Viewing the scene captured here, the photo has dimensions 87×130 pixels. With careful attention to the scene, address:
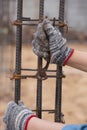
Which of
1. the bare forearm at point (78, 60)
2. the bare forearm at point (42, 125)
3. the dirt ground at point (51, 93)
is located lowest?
the dirt ground at point (51, 93)

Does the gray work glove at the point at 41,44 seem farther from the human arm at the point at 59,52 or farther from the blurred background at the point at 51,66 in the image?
the blurred background at the point at 51,66

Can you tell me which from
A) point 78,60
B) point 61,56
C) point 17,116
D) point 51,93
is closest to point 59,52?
point 61,56

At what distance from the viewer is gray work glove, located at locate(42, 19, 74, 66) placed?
1.64 m

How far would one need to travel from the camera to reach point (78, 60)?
1.77m

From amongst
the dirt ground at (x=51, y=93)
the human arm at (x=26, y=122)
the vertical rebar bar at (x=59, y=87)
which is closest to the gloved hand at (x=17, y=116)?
the human arm at (x=26, y=122)

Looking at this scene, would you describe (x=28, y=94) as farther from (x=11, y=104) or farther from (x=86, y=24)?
(x=86, y=24)

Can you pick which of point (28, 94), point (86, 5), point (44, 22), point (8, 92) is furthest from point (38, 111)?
point (86, 5)

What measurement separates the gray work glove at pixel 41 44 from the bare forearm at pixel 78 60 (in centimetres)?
13

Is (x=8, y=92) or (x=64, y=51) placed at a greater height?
(x=64, y=51)

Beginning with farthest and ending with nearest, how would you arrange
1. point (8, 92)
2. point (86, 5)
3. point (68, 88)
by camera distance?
point (86, 5), point (68, 88), point (8, 92)

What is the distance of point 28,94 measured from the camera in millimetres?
5789

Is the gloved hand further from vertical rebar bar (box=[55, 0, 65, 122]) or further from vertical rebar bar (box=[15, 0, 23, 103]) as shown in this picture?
vertical rebar bar (box=[55, 0, 65, 122])

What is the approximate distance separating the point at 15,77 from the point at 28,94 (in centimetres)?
406

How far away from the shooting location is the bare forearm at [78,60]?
5.79ft
